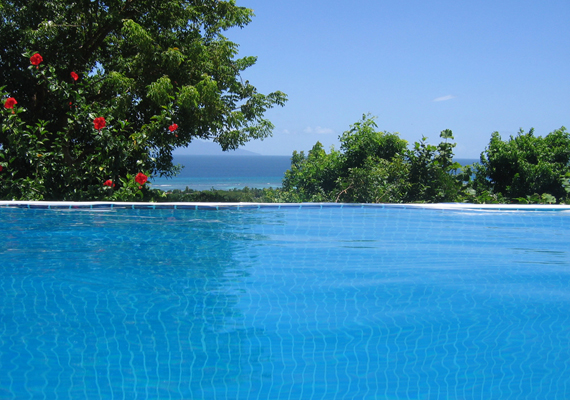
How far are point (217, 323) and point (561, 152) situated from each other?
1057 cm

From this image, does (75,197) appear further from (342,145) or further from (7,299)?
(342,145)

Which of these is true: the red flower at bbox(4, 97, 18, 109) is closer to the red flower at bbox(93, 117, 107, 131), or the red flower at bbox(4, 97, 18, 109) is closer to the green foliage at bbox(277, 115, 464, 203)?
the red flower at bbox(93, 117, 107, 131)

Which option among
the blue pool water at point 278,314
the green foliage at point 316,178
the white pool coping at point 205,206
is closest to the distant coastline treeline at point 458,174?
the green foliage at point 316,178

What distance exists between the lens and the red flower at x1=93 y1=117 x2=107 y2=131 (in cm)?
828

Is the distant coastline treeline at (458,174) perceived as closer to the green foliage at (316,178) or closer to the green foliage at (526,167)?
the green foliage at (526,167)

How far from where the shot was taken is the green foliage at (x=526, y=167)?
10.7 metres

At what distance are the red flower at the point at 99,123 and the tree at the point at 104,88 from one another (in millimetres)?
143

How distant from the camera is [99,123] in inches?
327

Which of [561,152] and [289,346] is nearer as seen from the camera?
[289,346]

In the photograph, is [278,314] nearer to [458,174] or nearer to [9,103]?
[9,103]

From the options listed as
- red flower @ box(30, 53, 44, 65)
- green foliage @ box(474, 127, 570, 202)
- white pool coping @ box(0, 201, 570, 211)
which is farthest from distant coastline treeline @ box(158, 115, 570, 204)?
red flower @ box(30, 53, 44, 65)

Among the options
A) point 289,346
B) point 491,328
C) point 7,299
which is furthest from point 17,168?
point 491,328

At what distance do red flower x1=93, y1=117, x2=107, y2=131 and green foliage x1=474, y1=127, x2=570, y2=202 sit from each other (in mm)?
8043

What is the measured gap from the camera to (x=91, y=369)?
2684 mm
